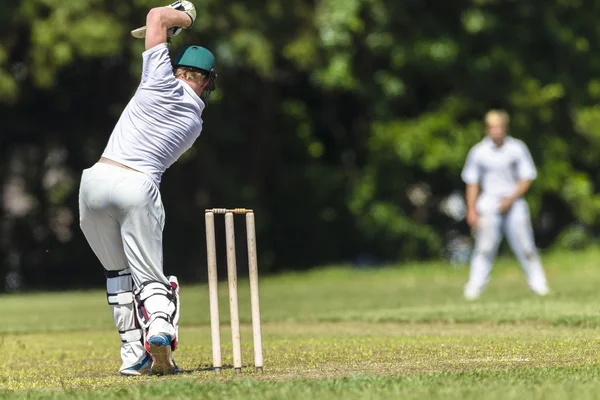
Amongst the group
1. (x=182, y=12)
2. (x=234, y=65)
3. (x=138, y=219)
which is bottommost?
(x=138, y=219)

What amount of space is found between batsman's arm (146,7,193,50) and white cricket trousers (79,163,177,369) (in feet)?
2.61

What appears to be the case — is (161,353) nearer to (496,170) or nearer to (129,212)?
(129,212)

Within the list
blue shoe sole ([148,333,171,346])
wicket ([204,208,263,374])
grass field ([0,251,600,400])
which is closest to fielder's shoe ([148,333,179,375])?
blue shoe sole ([148,333,171,346])

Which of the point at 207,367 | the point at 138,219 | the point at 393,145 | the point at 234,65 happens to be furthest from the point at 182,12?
the point at 393,145

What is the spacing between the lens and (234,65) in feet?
72.2

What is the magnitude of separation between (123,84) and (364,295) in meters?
8.49

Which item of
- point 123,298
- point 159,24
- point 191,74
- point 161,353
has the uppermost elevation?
point 159,24

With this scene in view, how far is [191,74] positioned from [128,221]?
3.23 ft

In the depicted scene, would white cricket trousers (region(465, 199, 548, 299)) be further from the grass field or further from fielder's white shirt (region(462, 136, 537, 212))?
the grass field

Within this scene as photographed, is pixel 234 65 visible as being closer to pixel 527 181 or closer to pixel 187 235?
pixel 187 235

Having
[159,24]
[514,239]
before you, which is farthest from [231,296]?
[514,239]

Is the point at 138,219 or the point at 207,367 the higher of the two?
the point at 138,219

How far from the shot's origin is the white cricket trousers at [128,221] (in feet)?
25.8

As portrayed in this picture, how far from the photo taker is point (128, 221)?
7.91 m
